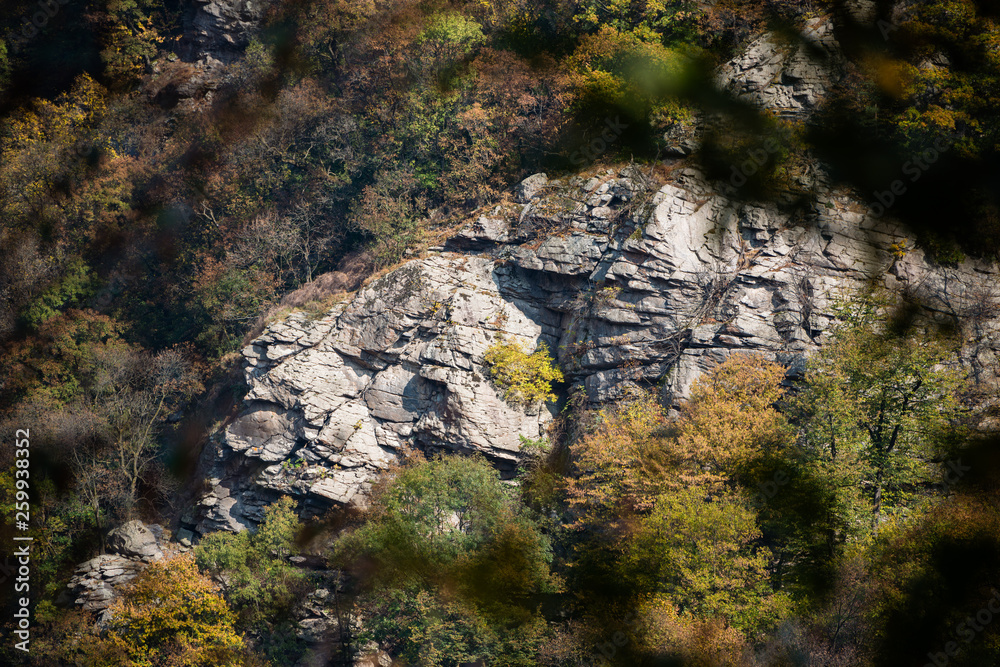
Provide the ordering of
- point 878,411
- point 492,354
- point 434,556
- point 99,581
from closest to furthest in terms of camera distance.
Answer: point 434,556
point 878,411
point 99,581
point 492,354

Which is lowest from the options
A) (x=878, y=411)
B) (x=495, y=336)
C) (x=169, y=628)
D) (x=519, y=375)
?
(x=169, y=628)


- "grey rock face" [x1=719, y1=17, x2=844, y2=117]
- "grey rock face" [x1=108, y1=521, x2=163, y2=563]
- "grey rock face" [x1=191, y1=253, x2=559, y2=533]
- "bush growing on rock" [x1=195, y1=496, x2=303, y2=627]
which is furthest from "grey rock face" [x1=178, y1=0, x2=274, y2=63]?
"grey rock face" [x1=719, y1=17, x2=844, y2=117]

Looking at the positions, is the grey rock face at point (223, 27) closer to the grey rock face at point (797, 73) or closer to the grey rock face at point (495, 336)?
the grey rock face at point (495, 336)

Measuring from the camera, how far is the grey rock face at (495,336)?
21984 millimetres

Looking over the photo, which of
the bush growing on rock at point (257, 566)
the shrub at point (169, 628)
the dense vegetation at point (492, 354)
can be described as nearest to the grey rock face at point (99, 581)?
the dense vegetation at point (492, 354)

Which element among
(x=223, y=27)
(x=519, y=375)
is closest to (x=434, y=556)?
(x=519, y=375)

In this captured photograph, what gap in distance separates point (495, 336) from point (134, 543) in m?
15.7

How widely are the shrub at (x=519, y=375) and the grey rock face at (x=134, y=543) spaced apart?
14326 millimetres

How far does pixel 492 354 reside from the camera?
24109 millimetres

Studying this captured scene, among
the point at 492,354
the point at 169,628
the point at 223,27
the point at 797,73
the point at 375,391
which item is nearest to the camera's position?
the point at 797,73

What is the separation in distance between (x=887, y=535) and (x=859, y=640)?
2761 mm

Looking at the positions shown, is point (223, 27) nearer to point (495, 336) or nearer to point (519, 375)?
point (495, 336)

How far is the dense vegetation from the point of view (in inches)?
49.5

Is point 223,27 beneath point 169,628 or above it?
above
